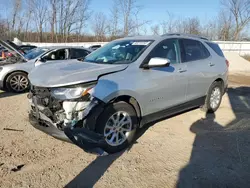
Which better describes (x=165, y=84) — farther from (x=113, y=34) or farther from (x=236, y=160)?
(x=113, y=34)

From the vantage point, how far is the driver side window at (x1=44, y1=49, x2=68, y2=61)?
8.55 metres

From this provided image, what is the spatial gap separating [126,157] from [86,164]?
2.02 feet

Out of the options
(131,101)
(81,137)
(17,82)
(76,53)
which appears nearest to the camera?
(81,137)

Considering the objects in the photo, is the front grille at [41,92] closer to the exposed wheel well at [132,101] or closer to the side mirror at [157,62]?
the exposed wheel well at [132,101]

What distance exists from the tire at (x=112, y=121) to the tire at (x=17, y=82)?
5325mm

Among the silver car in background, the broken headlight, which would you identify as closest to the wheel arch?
the broken headlight

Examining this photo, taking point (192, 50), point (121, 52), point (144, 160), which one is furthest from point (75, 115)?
point (192, 50)

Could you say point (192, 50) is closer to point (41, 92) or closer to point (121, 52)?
point (121, 52)

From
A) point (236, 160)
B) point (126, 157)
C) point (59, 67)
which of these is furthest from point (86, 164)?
point (236, 160)

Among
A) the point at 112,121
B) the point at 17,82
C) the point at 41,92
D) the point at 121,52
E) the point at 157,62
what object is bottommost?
the point at 112,121

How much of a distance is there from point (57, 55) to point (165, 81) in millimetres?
5539

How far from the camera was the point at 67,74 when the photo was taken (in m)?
3.48

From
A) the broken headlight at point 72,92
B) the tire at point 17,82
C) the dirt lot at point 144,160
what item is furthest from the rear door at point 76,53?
the broken headlight at point 72,92

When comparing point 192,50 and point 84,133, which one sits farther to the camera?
point 192,50
